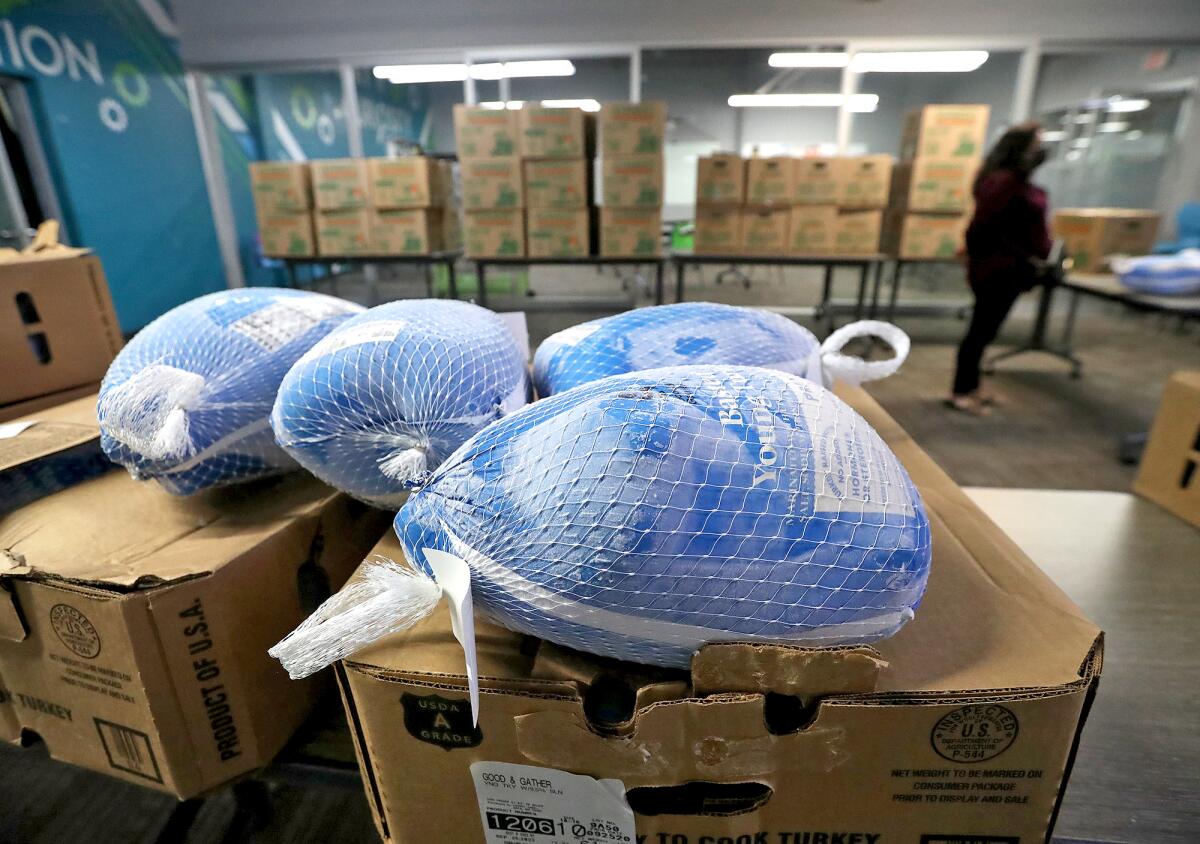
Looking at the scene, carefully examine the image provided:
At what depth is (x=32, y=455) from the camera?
0.93 meters

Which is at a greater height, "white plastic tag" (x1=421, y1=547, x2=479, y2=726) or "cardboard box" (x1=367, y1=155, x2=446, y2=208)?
"cardboard box" (x1=367, y1=155, x2=446, y2=208)

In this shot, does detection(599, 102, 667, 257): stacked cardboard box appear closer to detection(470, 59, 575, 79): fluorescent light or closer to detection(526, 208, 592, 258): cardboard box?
detection(526, 208, 592, 258): cardboard box

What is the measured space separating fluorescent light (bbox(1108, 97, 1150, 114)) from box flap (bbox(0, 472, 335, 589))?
7719mm

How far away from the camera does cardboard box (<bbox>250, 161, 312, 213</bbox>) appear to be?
13.6ft

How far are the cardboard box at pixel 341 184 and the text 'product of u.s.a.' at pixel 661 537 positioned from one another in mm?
4100

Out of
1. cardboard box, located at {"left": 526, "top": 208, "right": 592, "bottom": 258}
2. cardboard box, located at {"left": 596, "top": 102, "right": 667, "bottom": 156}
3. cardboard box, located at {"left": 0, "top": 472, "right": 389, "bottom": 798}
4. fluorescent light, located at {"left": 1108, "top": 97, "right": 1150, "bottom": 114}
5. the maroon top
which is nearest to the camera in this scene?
cardboard box, located at {"left": 0, "top": 472, "right": 389, "bottom": 798}

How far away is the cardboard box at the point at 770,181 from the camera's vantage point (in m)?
3.99

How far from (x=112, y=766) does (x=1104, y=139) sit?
8.20 meters

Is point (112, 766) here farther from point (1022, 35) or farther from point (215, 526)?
point (1022, 35)

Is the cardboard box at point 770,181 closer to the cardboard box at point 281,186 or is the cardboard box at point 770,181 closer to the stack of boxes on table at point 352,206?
the stack of boxes on table at point 352,206

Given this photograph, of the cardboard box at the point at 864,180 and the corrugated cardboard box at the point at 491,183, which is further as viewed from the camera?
the cardboard box at the point at 864,180

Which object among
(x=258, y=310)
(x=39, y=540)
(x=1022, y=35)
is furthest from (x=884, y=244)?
(x=39, y=540)

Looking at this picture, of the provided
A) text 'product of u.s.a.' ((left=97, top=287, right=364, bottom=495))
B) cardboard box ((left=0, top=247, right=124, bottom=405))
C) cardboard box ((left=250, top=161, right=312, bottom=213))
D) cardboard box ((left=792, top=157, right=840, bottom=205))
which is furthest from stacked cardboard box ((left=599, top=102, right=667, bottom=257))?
text 'product of u.s.a.' ((left=97, top=287, right=364, bottom=495))

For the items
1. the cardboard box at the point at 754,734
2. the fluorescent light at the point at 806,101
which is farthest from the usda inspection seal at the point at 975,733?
the fluorescent light at the point at 806,101
